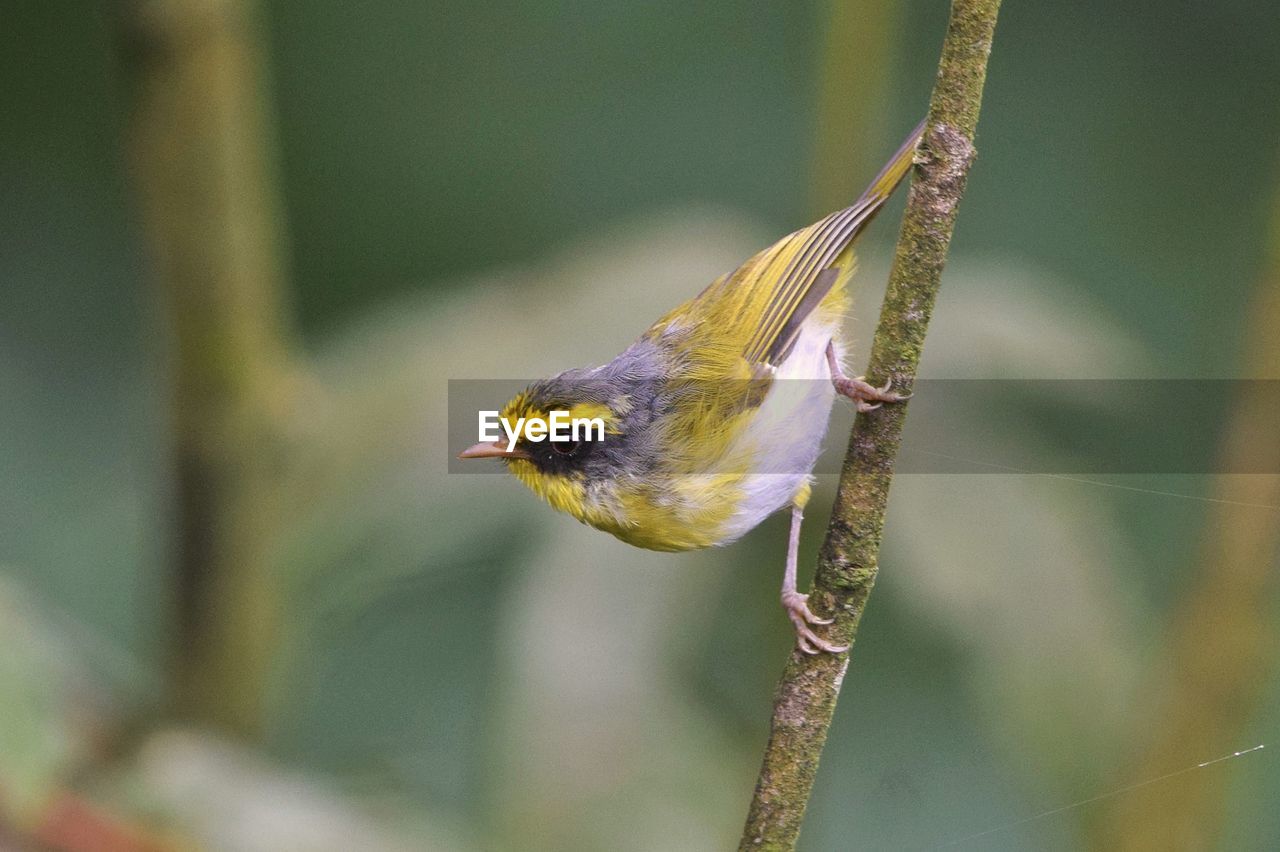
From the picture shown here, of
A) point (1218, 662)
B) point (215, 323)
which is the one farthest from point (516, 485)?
point (1218, 662)

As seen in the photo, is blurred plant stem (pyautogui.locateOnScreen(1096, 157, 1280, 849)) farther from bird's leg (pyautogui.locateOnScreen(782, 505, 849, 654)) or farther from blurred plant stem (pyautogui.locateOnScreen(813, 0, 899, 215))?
blurred plant stem (pyautogui.locateOnScreen(813, 0, 899, 215))

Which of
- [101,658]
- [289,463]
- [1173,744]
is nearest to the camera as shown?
[1173,744]

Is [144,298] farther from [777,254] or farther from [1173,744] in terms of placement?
[1173,744]

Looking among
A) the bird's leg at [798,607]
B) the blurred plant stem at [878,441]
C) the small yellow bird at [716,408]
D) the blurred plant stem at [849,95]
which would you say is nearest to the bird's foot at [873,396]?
the blurred plant stem at [878,441]

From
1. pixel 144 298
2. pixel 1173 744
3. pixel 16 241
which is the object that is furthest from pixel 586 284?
pixel 16 241

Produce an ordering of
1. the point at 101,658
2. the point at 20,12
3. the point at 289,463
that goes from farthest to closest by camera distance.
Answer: the point at 20,12, the point at 101,658, the point at 289,463

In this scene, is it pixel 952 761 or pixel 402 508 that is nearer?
pixel 402 508

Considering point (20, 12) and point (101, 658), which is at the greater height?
point (20, 12)

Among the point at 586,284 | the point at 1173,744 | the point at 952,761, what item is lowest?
the point at 952,761
